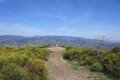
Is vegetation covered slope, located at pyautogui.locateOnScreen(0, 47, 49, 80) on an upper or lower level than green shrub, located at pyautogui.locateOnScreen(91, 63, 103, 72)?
upper

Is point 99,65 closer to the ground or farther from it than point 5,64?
closer to the ground

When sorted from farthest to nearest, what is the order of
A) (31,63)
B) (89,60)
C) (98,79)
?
(89,60) → (98,79) → (31,63)

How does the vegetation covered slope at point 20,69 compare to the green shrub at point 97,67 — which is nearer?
the vegetation covered slope at point 20,69

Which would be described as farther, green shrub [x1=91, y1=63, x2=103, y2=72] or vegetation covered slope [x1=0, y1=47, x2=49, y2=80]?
green shrub [x1=91, y1=63, x2=103, y2=72]

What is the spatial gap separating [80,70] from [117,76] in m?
2.99

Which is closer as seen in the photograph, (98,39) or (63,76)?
(63,76)

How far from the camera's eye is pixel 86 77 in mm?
13867

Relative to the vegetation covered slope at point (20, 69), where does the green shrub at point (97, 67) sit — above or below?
below

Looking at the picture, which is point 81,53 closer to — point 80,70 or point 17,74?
point 80,70

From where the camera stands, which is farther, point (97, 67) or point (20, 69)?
point (97, 67)

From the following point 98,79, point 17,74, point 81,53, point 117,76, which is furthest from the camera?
point 81,53

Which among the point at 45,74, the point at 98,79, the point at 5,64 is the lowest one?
the point at 98,79

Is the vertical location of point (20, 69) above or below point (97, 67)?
above

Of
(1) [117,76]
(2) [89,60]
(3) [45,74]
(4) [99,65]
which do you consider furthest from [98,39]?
(3) [45,74]
